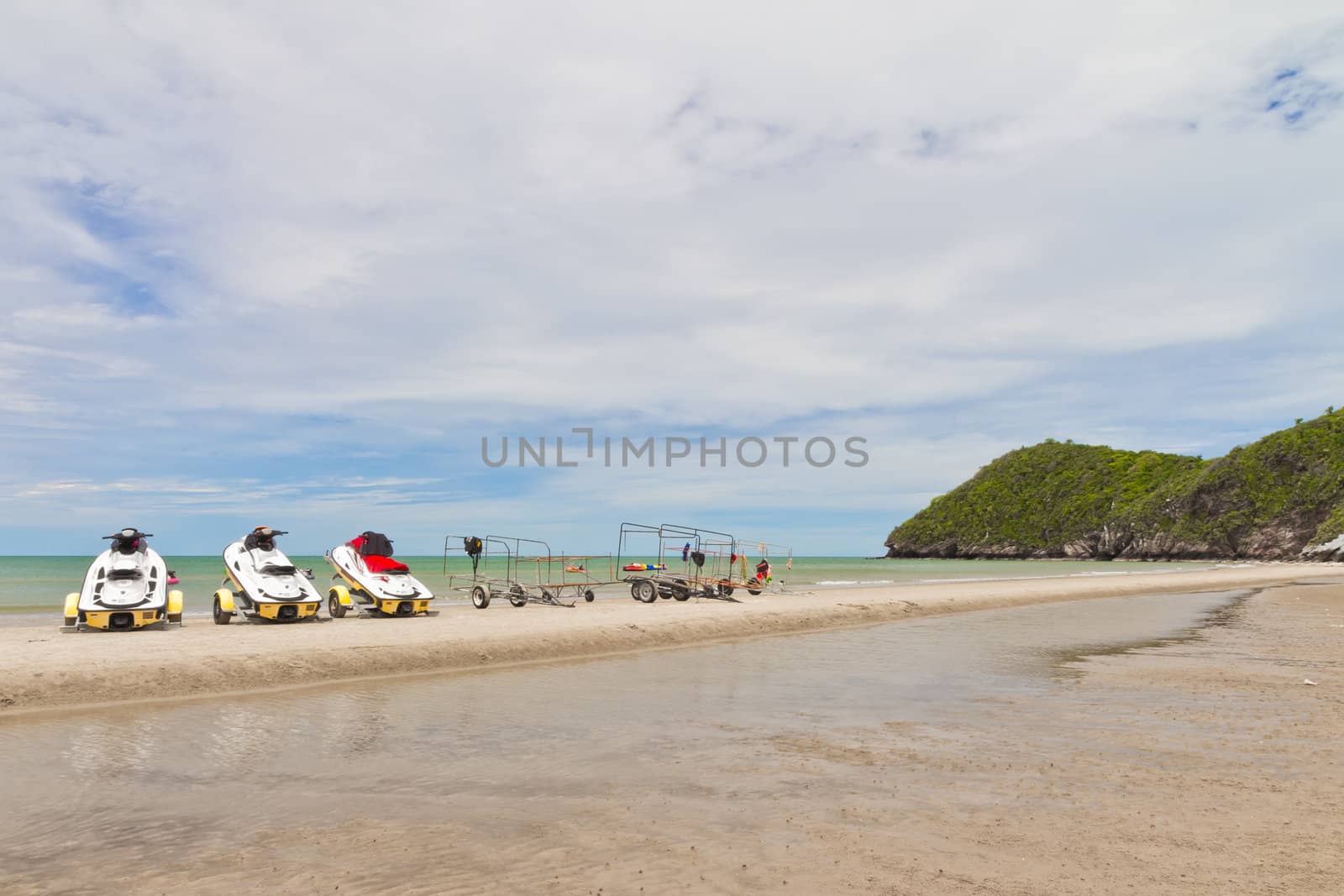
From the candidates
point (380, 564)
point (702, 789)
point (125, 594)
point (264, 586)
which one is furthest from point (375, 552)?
point (702, 789)

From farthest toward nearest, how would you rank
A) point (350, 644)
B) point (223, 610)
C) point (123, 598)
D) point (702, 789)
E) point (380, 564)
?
1. point (380, 564)
2. point (223, 610)
3. point (123, 598)
4. point (350, 644)
5. point (702, 789)

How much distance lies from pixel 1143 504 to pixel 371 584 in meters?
148

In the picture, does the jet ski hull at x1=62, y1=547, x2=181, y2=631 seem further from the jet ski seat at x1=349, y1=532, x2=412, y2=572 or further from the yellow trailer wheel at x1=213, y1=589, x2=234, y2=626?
the jet ski seat at x1=349, y1=532, x2=412, y2=572

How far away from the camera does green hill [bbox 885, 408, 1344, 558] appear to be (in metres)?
111

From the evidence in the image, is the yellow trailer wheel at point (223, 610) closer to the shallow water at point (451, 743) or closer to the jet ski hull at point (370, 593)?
the jet ski hull at point (370, 593)

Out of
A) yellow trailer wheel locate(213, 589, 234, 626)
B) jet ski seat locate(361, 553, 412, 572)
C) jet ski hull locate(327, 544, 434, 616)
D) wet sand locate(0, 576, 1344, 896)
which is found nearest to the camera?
wet sand locate(0, 576, 1344, 896)

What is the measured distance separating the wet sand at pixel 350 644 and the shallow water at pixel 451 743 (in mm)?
865

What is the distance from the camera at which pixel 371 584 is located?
22.8 m

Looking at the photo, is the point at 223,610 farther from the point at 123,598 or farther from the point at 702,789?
the point at 702,789

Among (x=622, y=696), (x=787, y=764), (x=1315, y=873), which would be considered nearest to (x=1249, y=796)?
(x=1315, y=873)

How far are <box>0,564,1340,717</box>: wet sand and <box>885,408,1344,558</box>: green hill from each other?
105442 millimetres

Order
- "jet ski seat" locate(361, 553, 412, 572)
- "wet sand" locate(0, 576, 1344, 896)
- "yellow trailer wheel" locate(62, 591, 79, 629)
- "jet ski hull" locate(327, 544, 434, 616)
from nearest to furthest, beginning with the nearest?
"wet sand" locate(0, 576, 1344, 896) → "yellow trailer wheel" locate(62, 591, 79, 629) → "jet ski hull" locate(327, 544, 434, 616) → "jet ski seat" locate(361, 553, 412, 572)

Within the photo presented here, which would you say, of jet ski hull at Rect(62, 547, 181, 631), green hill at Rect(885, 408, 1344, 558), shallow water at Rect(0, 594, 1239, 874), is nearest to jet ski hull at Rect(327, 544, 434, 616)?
jet ski hull at Rect(62, 547, 181, 631)

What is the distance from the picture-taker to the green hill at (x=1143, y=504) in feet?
364
